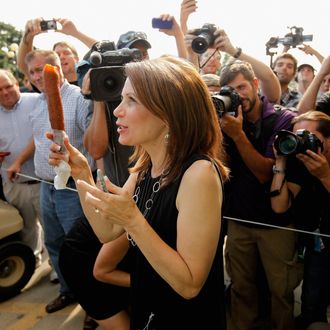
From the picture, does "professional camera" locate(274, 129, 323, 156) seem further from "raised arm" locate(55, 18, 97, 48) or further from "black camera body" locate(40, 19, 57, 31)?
"black camera body" locate(40, 19, 57, 31)

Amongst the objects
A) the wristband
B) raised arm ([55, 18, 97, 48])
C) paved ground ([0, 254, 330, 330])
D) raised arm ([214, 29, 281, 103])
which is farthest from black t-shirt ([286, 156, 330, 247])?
raised arm ([55, 18, 97, 48])

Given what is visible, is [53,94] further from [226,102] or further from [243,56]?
[243,56]

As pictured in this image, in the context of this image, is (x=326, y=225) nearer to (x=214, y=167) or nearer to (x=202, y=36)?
(x=214, y=167)

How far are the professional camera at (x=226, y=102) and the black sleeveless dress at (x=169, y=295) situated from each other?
77 cm

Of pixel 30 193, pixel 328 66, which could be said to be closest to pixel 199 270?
pixel 328 66

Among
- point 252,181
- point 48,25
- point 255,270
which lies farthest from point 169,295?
point 48,25

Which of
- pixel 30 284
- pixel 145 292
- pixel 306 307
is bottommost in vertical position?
pixel 30 284

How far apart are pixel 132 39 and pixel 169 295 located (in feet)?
5.57

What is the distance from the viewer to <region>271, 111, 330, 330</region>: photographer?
211cm

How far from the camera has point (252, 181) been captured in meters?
2.34

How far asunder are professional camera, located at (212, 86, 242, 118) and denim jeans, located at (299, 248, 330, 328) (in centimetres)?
99

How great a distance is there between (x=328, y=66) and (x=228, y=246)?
4.66 ft

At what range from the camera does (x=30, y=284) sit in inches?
139

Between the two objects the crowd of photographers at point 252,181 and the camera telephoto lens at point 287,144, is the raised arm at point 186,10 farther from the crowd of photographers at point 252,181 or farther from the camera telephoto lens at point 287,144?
the camera telephoto lens at point 287,144
